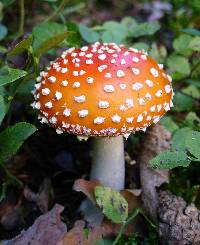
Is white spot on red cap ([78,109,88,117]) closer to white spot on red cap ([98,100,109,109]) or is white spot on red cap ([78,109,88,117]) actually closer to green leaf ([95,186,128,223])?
white spot on red cap ([98,100,109,109])

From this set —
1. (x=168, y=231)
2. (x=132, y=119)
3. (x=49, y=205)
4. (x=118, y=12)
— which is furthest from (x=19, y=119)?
(x=118, y=12)

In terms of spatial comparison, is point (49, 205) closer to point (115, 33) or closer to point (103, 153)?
point (103, 153)

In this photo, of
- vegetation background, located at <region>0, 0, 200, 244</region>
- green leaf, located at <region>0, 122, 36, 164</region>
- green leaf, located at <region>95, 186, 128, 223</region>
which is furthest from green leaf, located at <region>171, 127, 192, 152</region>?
green leaf, located at <region>0, 122, 36, 164</region>

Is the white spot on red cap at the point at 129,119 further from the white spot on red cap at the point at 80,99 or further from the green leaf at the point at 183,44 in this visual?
the green leaf at the point at 183,44

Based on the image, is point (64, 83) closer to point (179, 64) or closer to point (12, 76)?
point (12, 76)

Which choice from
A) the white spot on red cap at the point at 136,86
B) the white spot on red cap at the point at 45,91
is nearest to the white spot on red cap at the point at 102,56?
the white spot on red cap at the point at 136,86

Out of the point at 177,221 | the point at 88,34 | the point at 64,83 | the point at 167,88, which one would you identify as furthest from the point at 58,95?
the point at 177,221
